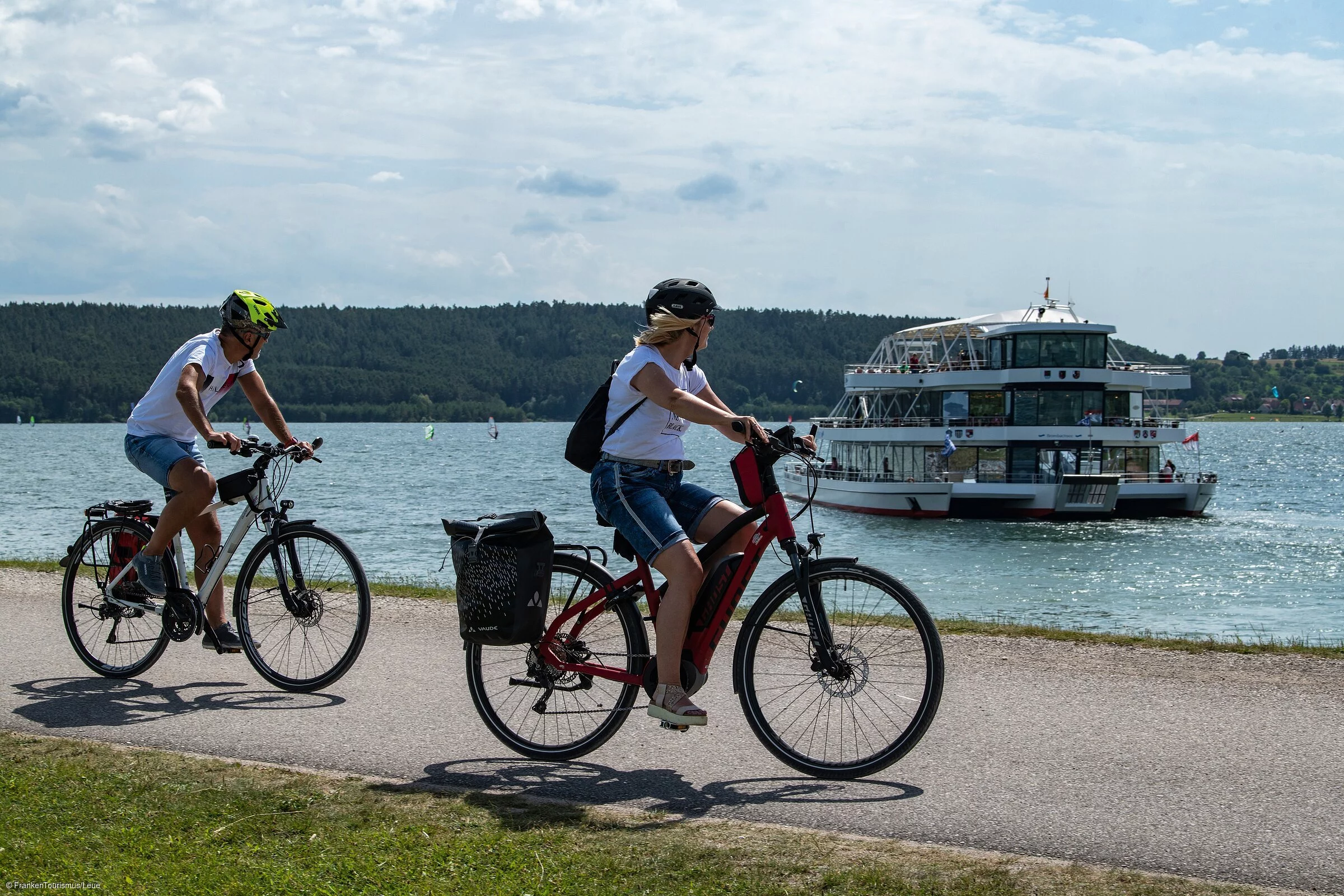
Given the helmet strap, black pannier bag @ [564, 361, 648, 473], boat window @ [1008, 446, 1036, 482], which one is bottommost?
boat window @ [1008, 446, 1036, 482]

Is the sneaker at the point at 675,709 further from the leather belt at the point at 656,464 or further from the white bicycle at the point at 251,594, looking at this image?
the white bicycle at the point at 251,594

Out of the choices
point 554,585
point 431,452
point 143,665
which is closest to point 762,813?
point 554,585

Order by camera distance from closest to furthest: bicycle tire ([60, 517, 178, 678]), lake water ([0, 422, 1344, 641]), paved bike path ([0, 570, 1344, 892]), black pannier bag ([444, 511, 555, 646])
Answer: paved bike path ([0, 570, 1344, 892]) < black pannier bag ([444, 511, 555, 646]) < bicycle tire ([60, 517, 178, 678]) < lake water ([0, 422, 1344, 641])

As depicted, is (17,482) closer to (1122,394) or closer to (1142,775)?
(1122,394)

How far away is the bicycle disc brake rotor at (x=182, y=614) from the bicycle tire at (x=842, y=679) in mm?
3429

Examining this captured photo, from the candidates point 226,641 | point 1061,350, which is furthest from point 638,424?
point 1061,350

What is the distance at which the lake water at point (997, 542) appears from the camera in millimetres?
28953

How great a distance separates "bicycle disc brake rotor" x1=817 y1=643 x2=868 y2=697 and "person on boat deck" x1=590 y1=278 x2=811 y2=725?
0.54m

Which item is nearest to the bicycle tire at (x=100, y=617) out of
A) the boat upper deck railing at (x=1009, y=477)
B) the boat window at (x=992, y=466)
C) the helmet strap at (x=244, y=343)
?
the helmet strap at (x=244, y=343)

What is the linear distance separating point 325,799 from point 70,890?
1.15m

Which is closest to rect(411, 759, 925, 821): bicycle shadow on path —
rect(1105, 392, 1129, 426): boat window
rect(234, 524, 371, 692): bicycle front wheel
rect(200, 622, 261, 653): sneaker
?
rect(234, 524, 371, 692): bicycle front wheel

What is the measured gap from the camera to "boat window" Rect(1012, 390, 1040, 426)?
57.0 m

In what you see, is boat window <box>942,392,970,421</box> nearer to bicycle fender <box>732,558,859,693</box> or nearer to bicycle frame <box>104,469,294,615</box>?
bicycle frame <box>104,469,294,615</box>

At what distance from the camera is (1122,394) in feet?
194
